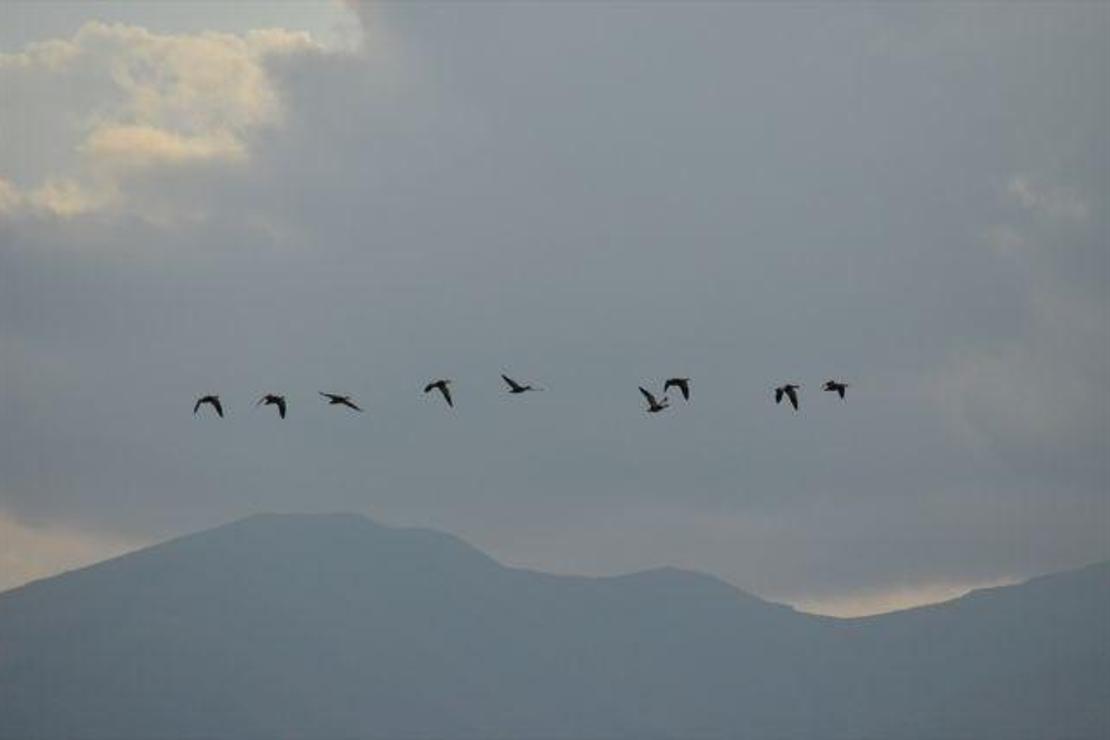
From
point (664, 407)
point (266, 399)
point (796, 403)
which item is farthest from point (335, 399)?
point (796, 403)

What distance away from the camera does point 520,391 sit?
132750mm

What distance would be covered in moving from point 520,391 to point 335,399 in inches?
458

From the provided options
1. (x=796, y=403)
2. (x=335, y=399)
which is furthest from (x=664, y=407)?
(x=335, y=399)

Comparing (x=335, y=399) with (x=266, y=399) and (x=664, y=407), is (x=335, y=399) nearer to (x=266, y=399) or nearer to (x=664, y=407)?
(x=266, y=399)

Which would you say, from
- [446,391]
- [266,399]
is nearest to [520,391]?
[446,391]

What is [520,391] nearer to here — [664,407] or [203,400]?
[664,407]

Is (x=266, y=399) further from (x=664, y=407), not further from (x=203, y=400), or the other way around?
(x=664, y=407)

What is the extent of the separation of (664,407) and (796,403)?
26.7 feet

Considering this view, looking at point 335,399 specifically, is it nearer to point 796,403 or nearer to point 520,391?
point 520,391

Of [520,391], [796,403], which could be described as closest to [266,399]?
[520,391]

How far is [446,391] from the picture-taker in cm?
13062

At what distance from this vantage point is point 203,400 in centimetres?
12550

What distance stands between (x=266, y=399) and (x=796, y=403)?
32.4 m

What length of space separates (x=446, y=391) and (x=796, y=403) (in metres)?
21.6
